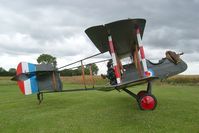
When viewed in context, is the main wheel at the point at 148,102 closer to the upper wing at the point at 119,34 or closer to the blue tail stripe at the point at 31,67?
the upper wing at the point at 119,34

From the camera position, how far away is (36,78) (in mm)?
10430

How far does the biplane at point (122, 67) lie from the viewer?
8039mm

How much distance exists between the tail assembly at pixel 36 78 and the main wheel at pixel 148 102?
10.8 ft

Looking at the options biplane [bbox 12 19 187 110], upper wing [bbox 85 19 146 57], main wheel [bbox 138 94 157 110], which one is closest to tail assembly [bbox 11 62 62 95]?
biplane [bbox 12 19 187 110]

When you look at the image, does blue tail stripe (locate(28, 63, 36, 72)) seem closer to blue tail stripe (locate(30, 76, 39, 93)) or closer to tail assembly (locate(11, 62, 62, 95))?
tail assembly (locate(11, 62, 62, 95))

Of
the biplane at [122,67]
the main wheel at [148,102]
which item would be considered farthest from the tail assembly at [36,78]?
the main wheel at [148,102]

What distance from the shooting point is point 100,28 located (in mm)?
7859

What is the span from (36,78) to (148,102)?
419 cm

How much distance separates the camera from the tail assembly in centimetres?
1016

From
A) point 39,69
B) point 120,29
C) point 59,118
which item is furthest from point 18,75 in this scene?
point 120,29

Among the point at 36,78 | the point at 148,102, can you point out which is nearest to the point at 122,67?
the point at 148,102

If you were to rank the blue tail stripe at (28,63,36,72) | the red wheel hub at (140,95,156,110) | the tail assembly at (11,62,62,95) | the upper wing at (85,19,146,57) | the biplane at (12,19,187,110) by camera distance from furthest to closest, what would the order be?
1. the blue tail stripe at (28,63,36,72)
2. the tail assembly at (11,62,62,95)
3. the red wheel hub at (140,95,156,110)
4. the biplane at (12,19,187,110)
5. the upper wing at (85,19,146,57)

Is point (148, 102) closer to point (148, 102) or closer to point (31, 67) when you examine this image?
point (148, 102)

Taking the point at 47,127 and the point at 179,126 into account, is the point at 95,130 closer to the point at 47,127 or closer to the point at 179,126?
the point at 47,127
